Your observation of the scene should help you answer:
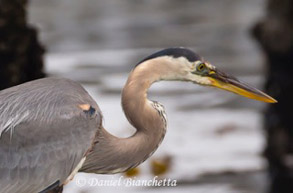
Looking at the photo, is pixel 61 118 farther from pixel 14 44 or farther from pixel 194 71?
pixel 14 44

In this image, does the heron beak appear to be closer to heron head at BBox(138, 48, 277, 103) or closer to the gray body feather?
heron head at BBox(138, 48, 277, 103)

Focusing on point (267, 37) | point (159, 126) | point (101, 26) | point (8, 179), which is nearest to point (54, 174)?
point (8, 179)

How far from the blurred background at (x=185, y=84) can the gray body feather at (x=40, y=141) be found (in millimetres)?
1328

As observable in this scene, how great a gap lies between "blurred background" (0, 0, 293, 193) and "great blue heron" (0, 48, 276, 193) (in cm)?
127

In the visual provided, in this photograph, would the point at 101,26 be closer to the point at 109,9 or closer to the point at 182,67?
the point at 109,9

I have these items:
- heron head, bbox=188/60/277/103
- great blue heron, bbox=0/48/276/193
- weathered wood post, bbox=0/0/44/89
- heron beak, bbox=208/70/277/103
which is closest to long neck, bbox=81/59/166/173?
great blue heron, bbox=0/48/276/193

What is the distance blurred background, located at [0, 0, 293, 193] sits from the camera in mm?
8844

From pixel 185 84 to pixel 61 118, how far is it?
7.27 metres

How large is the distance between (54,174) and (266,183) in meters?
4.35

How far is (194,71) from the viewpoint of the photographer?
18.9 feet

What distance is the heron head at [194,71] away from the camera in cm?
570

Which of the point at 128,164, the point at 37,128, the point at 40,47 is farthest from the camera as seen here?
the point at 40,47

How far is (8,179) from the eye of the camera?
18.7 ft

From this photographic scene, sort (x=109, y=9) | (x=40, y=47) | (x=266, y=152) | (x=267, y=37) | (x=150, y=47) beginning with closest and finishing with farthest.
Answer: (x=40, y=47) → (x=267, y=37) → (x=266, y=152) → (x=150, y=47) → (x=109, y=9)
